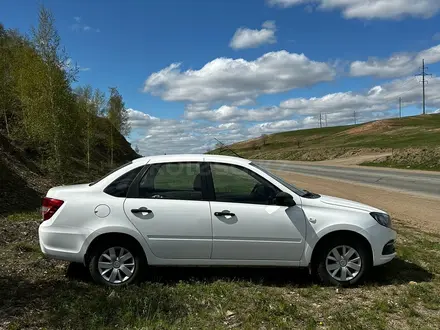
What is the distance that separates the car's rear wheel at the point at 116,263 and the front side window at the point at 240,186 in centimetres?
124

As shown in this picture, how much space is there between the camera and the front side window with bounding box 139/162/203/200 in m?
5.59

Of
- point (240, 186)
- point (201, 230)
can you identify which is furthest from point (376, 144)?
point (201, 230)

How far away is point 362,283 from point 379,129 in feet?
358

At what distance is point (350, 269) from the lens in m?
5.59

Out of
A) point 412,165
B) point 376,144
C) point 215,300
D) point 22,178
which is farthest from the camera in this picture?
point 376,144

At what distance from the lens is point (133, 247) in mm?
5422

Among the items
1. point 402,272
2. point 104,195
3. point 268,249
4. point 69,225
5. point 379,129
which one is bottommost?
point 402,272

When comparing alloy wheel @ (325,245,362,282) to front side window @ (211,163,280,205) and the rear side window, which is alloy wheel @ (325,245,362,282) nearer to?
front side window @ (211,163,280,205)

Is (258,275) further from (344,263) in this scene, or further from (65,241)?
(65,241)

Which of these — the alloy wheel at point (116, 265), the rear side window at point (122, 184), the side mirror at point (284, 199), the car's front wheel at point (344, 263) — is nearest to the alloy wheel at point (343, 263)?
the car's front wheel at point (344, 263)

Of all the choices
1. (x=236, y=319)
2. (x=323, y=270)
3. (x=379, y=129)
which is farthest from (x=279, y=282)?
(x=379, y=129)

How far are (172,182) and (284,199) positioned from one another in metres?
1.45

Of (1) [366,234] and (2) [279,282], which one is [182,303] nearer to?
(2) [279,282]

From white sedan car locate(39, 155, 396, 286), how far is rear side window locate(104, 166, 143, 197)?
0.04 ft
